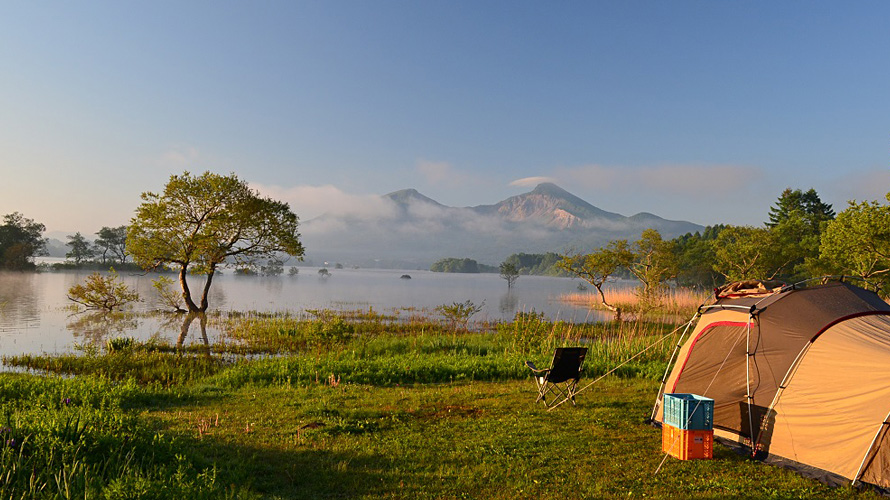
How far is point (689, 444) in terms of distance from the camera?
6516 mm

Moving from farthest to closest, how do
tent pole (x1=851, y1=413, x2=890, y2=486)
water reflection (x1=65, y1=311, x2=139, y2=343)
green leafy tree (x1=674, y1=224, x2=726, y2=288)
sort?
1. green leafy tree (x1=674, y1=224, x2=726, y2=288)
2. water reflection (x1=65, y1=311, x2=139, y2=343)
3. tent pole (x1=851, y1=413, x2=890, y2=486)

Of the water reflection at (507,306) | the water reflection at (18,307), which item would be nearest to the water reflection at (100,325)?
the water reflection at (18,307)

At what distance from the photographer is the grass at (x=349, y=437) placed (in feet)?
15.8

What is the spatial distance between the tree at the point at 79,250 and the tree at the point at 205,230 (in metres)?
67.0

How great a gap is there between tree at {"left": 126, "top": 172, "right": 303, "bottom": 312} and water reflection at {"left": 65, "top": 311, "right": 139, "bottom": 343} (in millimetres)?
3501

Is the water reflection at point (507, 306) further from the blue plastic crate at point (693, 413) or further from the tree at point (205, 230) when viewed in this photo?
the blue plastic crate at point (693, 413)

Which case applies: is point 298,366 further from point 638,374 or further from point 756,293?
point 756,293

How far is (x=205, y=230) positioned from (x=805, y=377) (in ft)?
→ 101

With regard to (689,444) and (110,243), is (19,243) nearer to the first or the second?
(110,243)

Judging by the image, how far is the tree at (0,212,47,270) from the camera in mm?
62406

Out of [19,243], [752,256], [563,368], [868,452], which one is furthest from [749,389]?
[19,243]

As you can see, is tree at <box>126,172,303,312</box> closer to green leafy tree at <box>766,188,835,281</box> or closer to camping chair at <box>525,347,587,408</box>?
camping chair at <box>525,347,587,408</box>

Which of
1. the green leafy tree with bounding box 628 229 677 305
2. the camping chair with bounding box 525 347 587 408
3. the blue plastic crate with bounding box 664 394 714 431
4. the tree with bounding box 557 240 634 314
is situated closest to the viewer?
the blue plastic crate with bounding box 664 394 714 431

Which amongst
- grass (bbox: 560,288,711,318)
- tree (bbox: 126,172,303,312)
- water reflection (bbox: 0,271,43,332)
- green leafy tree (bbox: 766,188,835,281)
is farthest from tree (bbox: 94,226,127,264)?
green leafy tree (bbox: 766,188,835,281)
